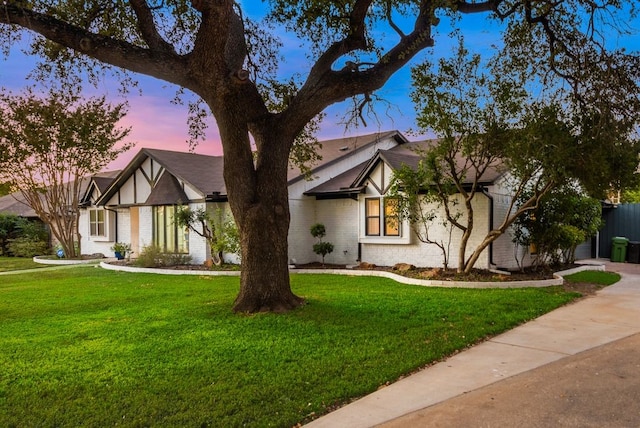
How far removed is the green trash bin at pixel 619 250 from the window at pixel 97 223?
2214 centimetres

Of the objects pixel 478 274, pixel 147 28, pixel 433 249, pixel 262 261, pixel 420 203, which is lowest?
pixel 478 274

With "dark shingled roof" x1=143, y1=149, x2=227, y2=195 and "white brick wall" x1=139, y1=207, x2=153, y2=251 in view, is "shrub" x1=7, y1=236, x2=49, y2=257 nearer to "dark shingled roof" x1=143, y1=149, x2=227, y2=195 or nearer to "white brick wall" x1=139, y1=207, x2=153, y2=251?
"white brick wall" x1=139, y1=207, x2=153, y2=251

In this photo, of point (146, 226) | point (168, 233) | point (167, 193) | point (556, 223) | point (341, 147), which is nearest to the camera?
point (556, 223)

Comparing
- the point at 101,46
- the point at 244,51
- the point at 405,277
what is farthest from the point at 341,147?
the point at 101,46

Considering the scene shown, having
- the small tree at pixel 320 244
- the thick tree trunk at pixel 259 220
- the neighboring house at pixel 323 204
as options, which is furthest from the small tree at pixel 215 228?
the thick tree trunk at pixel 259 220

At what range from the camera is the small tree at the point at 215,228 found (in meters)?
15.7

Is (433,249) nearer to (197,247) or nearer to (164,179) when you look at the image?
(197,247)

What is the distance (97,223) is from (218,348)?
19.9 meters

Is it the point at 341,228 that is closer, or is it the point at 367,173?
the point at 367,173

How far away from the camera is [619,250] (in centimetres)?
1862

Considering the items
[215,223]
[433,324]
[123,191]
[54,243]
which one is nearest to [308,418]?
[433,324]

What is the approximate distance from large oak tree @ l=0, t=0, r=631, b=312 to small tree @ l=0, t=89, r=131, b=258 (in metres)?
10.7

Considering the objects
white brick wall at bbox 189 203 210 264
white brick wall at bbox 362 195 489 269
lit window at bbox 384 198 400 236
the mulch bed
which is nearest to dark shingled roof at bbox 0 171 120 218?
white brick wall at bbox 189 203 210 264

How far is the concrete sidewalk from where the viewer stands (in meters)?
4.16
